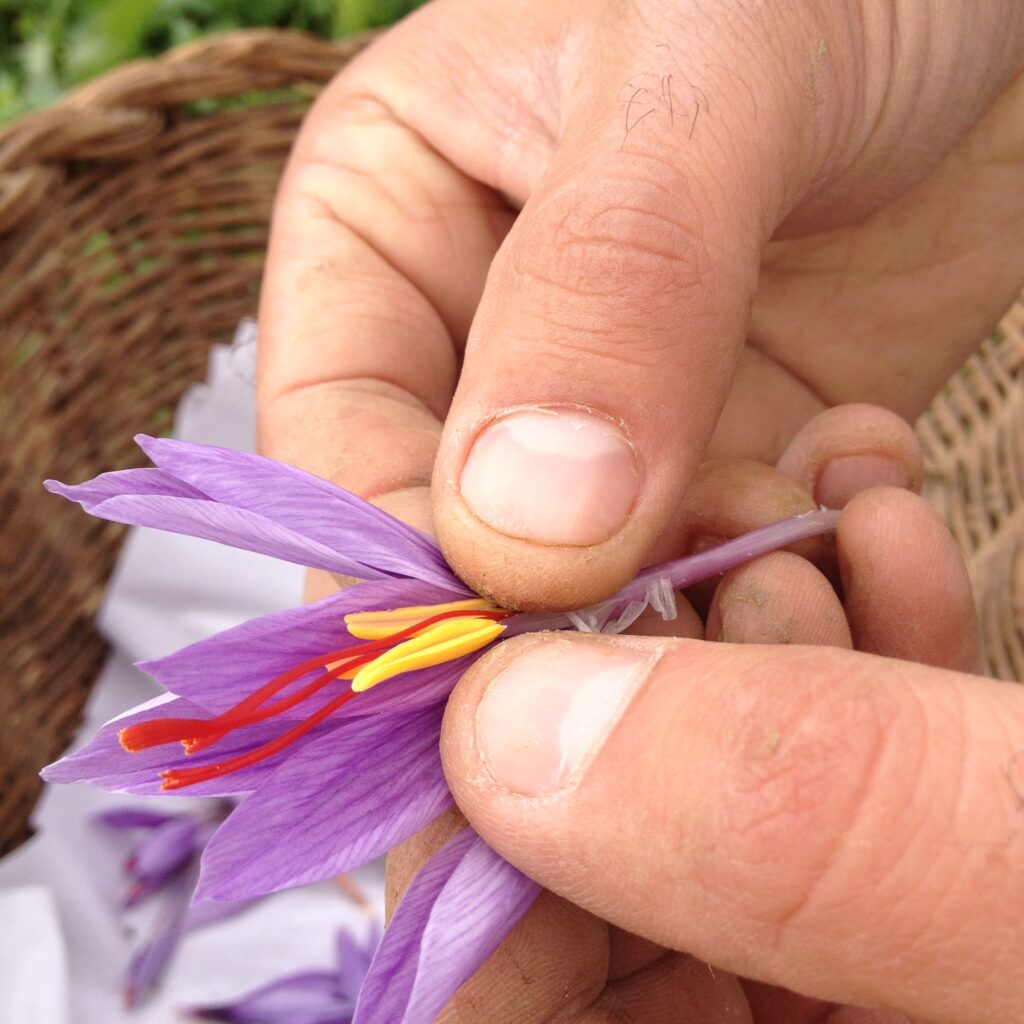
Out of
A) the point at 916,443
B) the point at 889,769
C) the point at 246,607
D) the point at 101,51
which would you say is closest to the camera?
the point at 889,769

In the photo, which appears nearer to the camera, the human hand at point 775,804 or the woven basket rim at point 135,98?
the human hand at point 775,804

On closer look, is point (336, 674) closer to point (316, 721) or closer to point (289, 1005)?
point (316, 721)

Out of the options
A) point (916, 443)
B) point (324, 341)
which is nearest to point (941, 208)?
point (916, 443)

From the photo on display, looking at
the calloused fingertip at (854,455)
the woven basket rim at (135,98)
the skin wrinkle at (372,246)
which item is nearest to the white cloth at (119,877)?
the woven basket rim at (135,98)

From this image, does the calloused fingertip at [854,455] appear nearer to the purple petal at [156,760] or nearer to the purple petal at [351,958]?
the purple petal at [156,760]

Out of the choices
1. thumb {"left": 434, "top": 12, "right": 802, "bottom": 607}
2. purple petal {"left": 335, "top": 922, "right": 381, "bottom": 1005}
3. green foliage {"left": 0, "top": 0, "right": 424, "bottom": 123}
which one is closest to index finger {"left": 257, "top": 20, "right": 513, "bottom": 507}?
thumb {"left": 434, "top": 12, "right": 802, "bottom": 607}

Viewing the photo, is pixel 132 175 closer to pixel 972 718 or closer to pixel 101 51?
pixel 101 51

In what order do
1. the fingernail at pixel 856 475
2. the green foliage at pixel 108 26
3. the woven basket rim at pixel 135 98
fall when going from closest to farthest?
the fingernail at pixel 856 475 → the woven basket rim at pixel 135 98 → the green foliage at pixel 108 26
